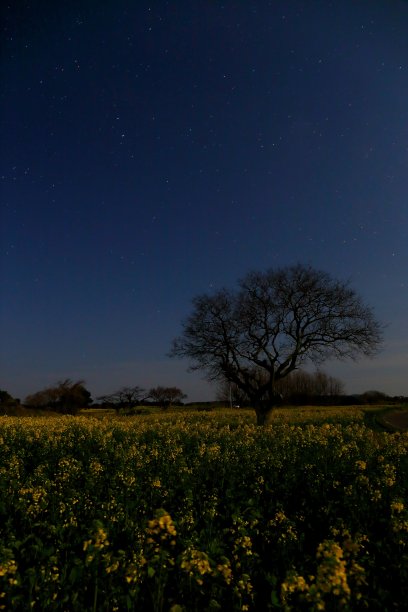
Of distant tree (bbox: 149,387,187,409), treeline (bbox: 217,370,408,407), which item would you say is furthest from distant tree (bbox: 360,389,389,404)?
distant tree (bbox: 149,387,187,409)

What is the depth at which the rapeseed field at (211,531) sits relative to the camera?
388cm

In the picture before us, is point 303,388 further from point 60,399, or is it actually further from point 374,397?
point 60,399

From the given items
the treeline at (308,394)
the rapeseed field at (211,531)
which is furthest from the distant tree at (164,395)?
the rapeseed field at (211,531)

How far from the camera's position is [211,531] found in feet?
19.2

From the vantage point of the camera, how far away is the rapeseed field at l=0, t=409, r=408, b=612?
12.7 feet

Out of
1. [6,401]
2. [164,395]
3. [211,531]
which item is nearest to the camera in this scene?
[211,531]

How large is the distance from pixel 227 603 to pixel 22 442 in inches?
551

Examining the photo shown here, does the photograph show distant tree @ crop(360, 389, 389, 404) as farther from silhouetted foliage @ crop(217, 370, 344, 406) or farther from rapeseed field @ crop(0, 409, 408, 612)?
rapeseed field @ crop(0, 409, 408, 612)

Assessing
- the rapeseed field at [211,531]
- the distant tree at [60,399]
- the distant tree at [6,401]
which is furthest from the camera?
the distant tree at [60,399]

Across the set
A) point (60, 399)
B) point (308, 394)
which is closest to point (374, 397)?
point (308, 394)

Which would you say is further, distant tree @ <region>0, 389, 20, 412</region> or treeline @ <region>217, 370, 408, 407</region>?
treeline @ <region>217, 370, 408, 407</region>

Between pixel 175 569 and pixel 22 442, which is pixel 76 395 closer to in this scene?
pixel 22 442

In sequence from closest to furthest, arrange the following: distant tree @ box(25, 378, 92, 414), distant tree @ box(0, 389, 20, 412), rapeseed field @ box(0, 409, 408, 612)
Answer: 1. rapeseed field @ box(0, 409, 408, 612)
2. distant tree @ box(0, 389, 20, 412)
3. distant tree @ box(25, 378, 92, 414)

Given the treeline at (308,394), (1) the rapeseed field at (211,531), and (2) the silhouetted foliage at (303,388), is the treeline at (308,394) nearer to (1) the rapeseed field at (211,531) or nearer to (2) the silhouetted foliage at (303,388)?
(2) the silhouetted foliage at (303,388)
